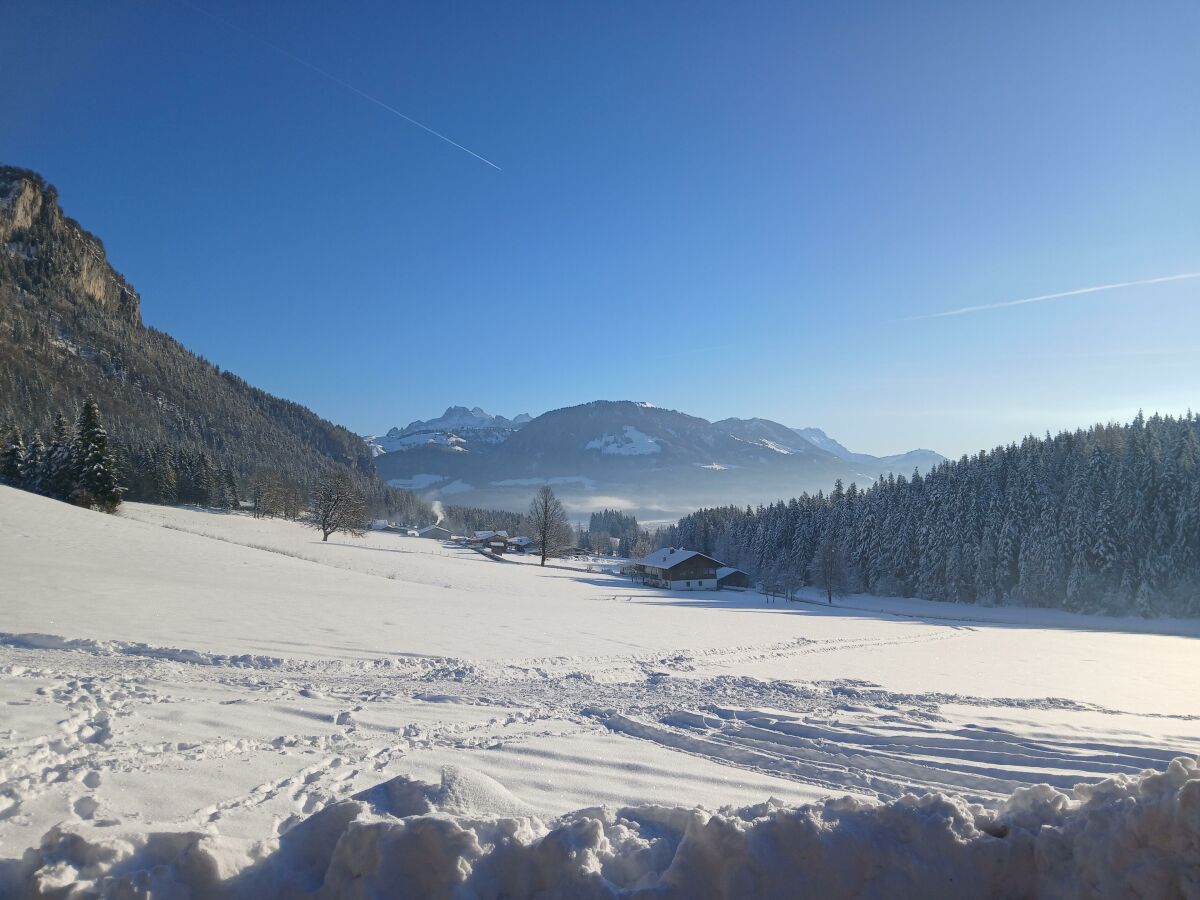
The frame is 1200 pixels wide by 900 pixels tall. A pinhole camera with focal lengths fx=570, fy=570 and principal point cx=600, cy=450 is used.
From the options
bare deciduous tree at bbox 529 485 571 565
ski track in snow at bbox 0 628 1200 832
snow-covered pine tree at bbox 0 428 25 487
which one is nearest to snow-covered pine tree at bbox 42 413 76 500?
snow-covered pine tree at bbox 0 428 25 487

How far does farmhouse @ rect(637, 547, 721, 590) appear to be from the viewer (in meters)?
67.2

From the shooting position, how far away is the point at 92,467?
4722 centimetres

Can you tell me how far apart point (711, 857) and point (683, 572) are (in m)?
66.4

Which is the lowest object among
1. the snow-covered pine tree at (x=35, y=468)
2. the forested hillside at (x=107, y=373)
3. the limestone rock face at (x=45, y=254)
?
the snow-covered pine tree at (x=35, y=468)

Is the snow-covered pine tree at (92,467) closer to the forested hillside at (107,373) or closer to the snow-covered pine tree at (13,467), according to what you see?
the snow-covered pine tree at (13,467)

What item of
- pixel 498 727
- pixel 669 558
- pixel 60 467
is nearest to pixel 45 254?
pixel 60 467

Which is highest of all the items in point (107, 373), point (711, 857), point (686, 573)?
point (107, 373)

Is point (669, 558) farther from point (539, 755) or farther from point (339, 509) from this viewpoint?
point (539, 755)

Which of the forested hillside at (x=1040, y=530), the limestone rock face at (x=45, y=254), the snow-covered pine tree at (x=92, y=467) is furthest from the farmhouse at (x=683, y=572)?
the limestone rock face at (x=45, y=254)

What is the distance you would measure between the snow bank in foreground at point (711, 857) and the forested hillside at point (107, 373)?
10565 cm

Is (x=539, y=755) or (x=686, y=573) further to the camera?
(x=686, y=573)

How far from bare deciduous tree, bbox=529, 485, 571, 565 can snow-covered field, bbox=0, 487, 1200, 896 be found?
48557 mm

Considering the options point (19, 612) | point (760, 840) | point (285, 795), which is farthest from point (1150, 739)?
point (19, 612)

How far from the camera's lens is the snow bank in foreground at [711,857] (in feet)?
9.89
